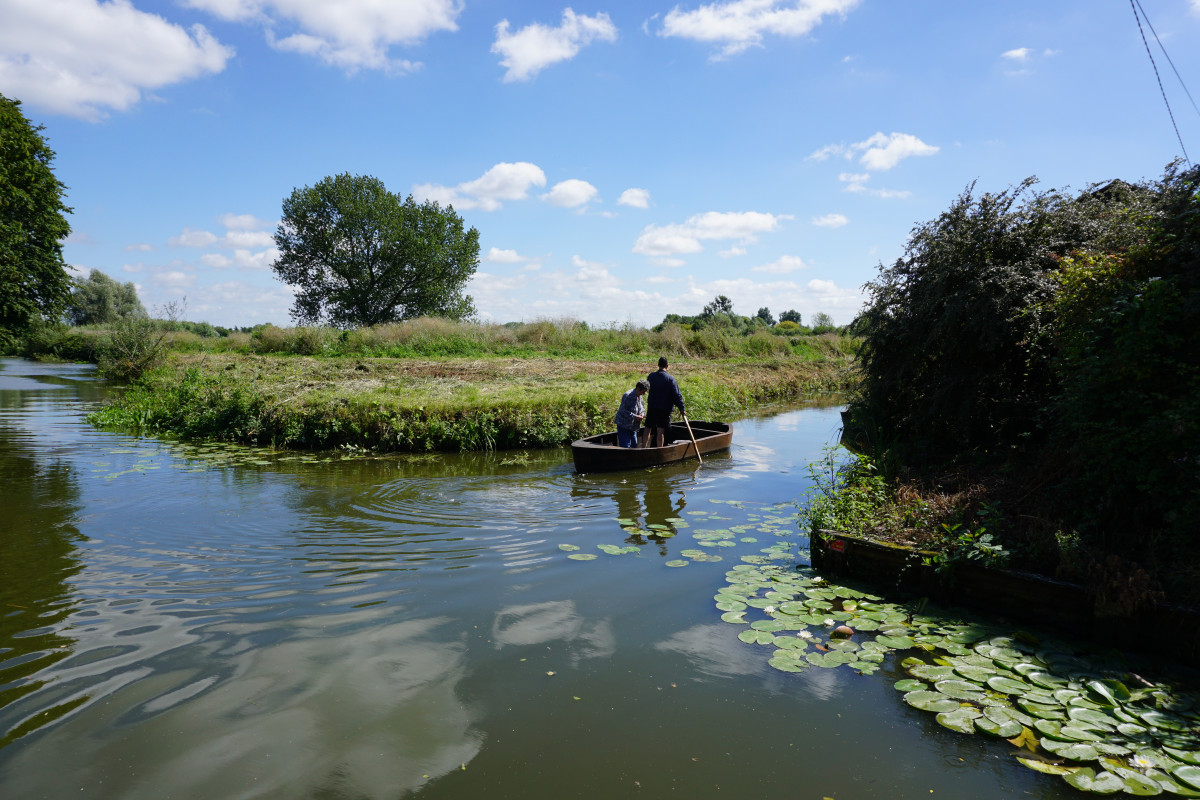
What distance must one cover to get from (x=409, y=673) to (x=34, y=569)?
4.75 meters

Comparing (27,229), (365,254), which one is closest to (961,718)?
(27,229)

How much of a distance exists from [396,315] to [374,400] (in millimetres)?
33283

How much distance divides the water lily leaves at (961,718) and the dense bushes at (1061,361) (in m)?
1.99

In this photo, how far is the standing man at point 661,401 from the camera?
12461 mm

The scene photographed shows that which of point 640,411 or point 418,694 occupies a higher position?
point 640,411

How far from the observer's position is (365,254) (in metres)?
43.9

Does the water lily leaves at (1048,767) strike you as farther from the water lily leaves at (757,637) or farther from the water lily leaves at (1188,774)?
the water lily leaves at (757,637)

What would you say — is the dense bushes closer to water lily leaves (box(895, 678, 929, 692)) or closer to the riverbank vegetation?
the riverbank vegetation

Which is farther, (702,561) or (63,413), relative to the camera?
(63,413)

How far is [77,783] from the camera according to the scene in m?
3.29

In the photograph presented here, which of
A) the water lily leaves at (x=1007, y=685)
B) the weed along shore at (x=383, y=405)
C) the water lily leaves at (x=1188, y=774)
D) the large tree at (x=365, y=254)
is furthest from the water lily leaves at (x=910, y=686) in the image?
the large tree at (x=365, y=254)

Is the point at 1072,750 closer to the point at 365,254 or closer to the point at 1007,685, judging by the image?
the point at 1007,685

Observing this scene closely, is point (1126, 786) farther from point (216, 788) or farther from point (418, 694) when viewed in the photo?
point (216, 788)

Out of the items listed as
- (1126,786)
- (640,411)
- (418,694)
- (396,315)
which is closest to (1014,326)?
(1126,786)
